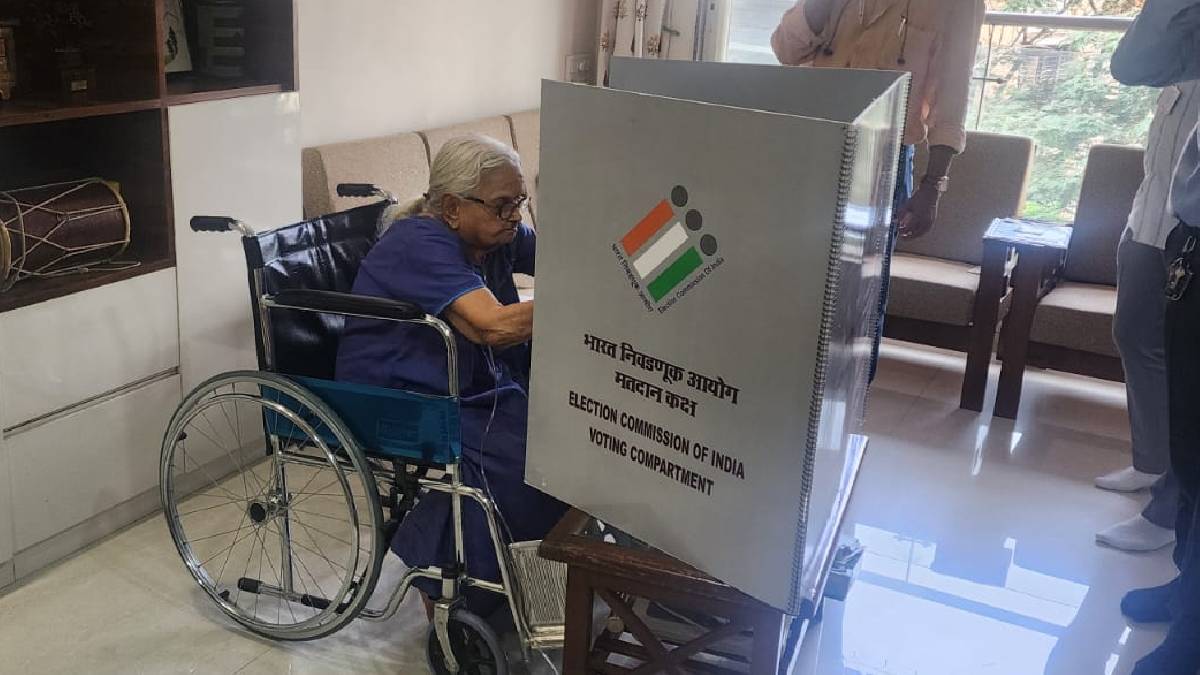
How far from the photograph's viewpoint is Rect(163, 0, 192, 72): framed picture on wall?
8.61 ft

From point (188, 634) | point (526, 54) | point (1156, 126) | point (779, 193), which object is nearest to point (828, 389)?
point (779, 193)

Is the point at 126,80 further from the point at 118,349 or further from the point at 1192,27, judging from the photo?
the point at 1192,27

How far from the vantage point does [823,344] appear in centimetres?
102

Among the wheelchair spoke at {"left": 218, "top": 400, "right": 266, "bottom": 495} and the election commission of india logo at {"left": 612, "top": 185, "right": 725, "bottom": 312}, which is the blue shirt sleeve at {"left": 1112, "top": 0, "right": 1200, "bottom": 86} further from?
the wheelchair spoke at {"left": 218, "top": 400, "right": 266, "bottom": 495}

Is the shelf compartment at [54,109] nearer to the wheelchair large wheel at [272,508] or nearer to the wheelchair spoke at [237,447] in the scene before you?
the wheelchair large wheel at [272,508]

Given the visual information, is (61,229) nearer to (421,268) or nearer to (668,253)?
(421,268)

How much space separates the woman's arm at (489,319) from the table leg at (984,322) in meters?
2.01

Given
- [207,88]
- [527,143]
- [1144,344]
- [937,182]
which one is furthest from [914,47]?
[207,88]

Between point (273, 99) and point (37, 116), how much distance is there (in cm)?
65

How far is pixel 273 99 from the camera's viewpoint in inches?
105

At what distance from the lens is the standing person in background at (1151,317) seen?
2.47 metres

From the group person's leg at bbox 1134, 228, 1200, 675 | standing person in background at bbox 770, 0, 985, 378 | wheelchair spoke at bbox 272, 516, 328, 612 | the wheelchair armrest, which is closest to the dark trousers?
person's leg at bbox 1134, 228, 1200, 675

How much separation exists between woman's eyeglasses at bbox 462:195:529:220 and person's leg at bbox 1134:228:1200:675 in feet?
4.10

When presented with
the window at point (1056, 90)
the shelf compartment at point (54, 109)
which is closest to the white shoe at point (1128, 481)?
the window at point (1056, 90)
